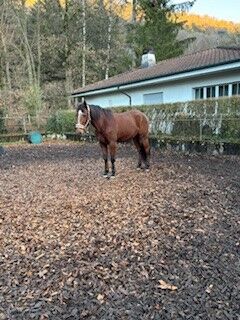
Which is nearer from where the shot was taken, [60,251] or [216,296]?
[216,296]

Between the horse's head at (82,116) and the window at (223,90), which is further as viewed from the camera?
the window at (223,90)

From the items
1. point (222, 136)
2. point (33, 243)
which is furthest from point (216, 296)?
point (222, 136)

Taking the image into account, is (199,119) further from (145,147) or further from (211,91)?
(145,147)

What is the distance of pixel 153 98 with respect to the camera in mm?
19016

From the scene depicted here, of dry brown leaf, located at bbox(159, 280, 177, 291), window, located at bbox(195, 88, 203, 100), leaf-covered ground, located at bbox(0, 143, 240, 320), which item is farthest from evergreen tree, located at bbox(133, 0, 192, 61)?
dry brown leaf, located at bbox(159, 280, 177, 291)

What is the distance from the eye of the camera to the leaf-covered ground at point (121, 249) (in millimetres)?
3160

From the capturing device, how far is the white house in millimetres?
14078

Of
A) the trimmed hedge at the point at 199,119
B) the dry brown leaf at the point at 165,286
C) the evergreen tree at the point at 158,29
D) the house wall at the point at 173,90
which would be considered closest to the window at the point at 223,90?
the house wall at the point at 173,90

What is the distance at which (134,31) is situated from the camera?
29.0m

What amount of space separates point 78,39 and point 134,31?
5.09m

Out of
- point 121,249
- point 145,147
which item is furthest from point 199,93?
point 121,249

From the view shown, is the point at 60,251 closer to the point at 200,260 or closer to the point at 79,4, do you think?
the point at 200,260

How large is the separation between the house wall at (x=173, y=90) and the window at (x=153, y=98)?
16 cm

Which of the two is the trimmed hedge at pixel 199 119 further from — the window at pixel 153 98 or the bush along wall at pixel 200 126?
the window at pixel 153 98
